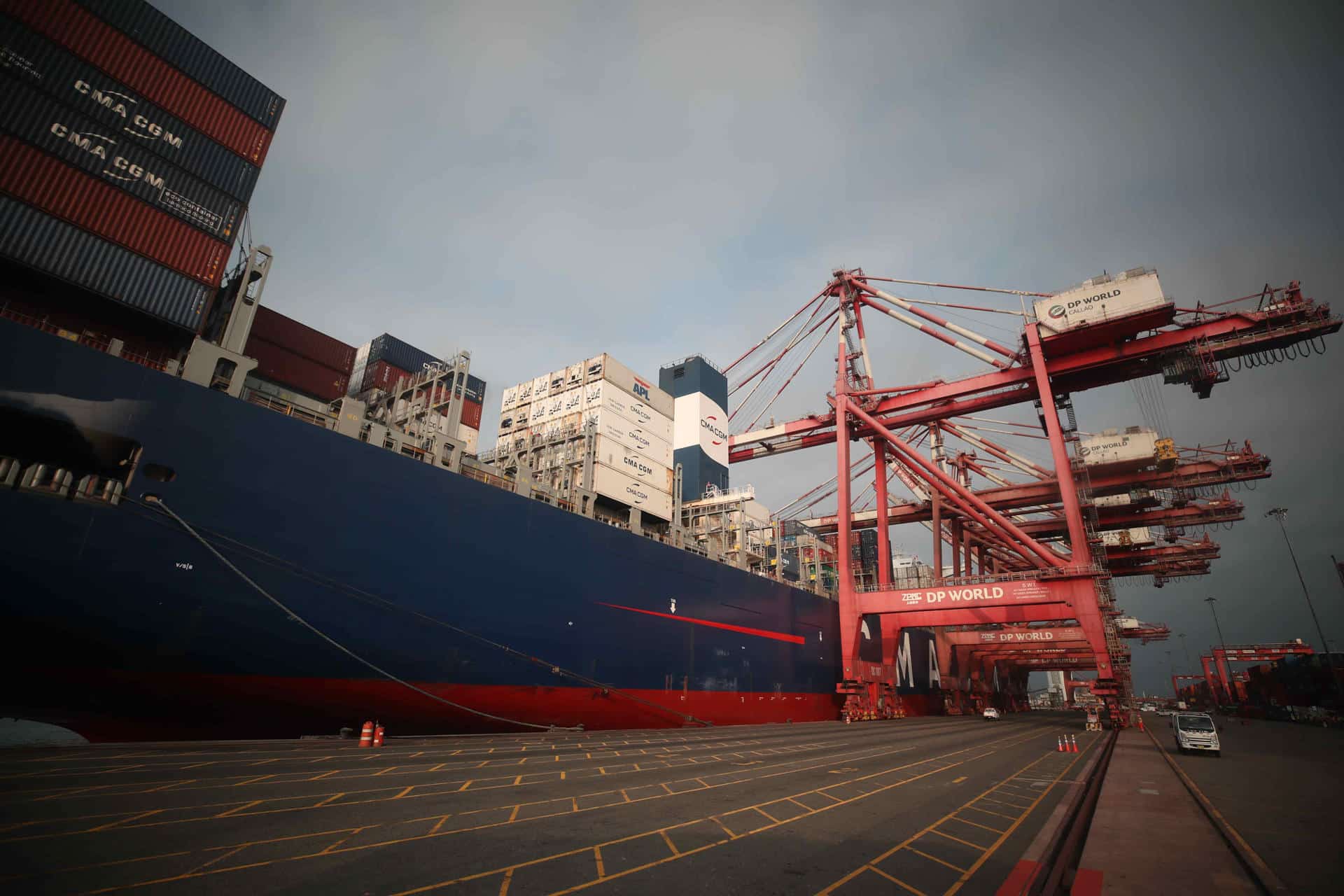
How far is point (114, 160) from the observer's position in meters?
12.7

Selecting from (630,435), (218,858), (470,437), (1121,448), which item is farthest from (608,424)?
(1121,448)

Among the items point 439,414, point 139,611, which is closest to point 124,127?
point 439,414

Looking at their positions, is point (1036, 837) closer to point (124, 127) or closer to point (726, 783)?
point (726, 783)

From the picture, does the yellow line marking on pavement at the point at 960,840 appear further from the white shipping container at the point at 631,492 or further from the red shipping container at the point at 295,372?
the red shipping container at the point at 295,372

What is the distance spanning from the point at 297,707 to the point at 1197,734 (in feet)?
79.4

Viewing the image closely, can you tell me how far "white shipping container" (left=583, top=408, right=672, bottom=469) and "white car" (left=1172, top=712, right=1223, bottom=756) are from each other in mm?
18896

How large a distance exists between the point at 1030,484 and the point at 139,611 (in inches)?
1542

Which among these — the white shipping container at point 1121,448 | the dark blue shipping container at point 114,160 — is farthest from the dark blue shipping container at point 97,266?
the white shipping container at point 1121,448

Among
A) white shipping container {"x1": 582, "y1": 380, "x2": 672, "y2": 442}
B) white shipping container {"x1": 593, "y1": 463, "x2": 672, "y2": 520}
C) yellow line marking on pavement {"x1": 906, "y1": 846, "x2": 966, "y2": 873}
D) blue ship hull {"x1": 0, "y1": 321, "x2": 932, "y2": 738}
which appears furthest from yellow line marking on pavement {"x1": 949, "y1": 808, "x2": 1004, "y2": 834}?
white shipping container {"x1": 582, "y1": 380, "x2": 672, "y2": 442}

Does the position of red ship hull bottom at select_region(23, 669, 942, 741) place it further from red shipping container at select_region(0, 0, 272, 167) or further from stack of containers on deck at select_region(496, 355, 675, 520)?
red shipping container at select_region(0, 0, 272, 167)

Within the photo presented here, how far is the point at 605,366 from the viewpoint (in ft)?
74.3

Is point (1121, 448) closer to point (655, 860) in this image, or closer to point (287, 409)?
point (655, 860)

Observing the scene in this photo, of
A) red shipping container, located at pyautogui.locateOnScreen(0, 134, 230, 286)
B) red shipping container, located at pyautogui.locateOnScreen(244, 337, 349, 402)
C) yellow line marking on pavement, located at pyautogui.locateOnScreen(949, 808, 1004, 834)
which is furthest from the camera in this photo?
red shipping container, located at pyautogui.locateOnScreen(244, 337, 349, 402)

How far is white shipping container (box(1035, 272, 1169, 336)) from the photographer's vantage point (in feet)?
71.0
